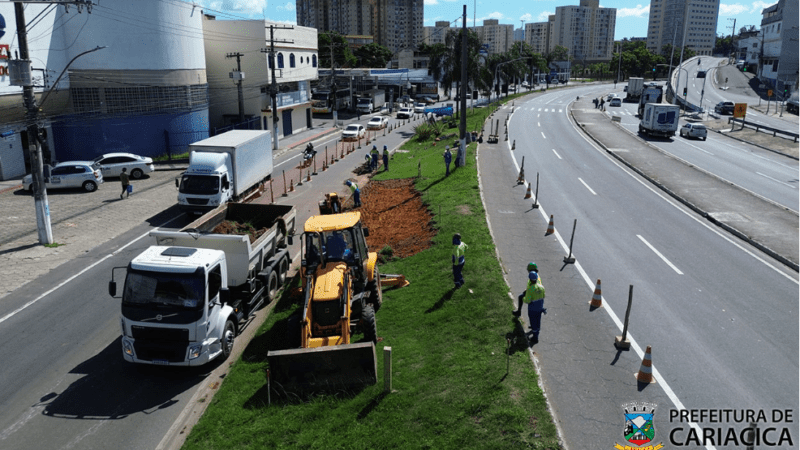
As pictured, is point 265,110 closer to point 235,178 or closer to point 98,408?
point 235,178

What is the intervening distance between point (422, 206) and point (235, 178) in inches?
345

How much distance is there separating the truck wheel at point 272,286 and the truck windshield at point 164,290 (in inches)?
139

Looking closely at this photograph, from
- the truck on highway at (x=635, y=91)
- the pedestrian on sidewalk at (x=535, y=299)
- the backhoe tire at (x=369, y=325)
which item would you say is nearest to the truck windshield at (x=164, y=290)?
→ the backhoe tire at (x=369, y=325)

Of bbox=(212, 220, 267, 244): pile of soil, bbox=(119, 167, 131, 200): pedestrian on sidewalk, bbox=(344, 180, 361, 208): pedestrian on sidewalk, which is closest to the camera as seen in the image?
bbox=(212, 220, 267, 244): pile of soil

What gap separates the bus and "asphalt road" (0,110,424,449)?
59.6 meters

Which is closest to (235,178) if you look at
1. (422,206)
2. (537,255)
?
(422,206)

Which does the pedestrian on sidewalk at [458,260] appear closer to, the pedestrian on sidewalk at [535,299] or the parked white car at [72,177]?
the pedestrian on sidewalk at [535,299]

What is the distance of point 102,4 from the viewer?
3609 cm

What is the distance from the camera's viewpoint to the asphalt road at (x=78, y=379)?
32.0 ft

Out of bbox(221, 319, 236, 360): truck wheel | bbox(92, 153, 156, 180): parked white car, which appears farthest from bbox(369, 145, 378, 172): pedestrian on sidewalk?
bbox(221, 319, 236, 360): truck wheel

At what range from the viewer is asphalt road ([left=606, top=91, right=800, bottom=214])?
89.6ft

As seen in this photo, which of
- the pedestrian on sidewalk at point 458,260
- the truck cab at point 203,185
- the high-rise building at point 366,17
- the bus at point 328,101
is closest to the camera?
the pedestrian on sidewalk at point 458,260

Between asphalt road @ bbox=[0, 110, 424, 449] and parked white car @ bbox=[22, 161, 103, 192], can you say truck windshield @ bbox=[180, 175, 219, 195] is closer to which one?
asphalt road @ bbox=[0, 110, 424, 449]

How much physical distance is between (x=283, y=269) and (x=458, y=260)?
5.64 m
